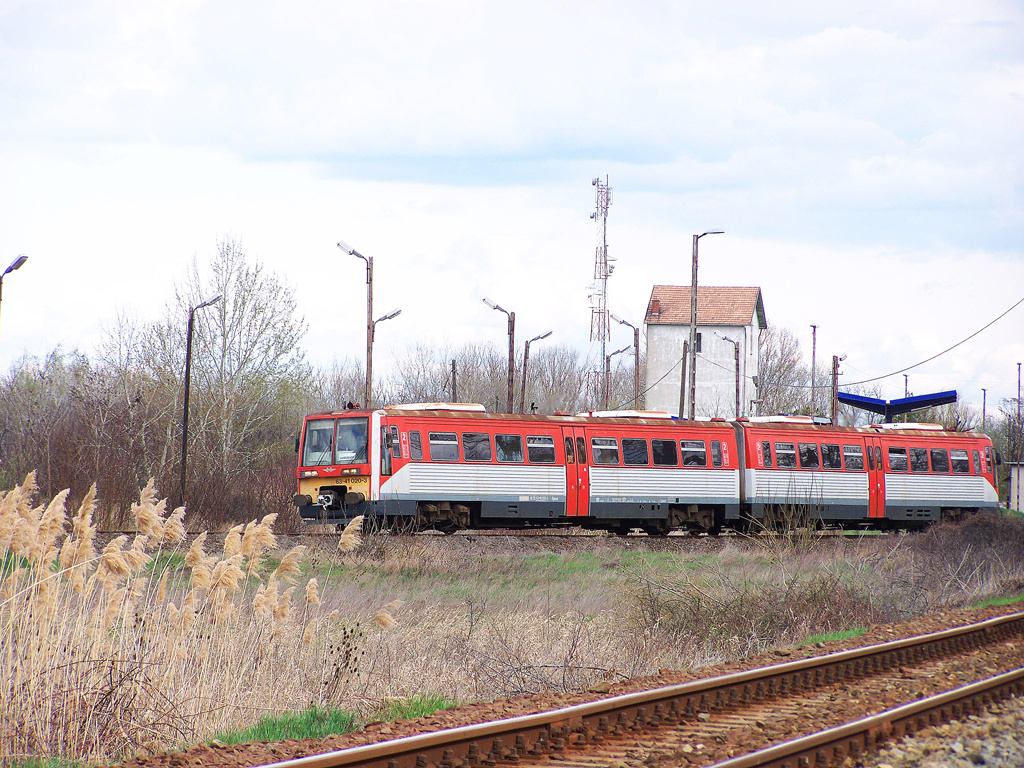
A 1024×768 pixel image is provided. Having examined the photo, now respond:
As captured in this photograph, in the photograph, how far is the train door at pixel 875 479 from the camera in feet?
90.1

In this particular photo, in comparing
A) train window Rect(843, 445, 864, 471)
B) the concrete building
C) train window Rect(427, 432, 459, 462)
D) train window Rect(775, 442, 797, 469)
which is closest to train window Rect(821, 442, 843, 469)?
train window Rect(843, 445, 864, 471)

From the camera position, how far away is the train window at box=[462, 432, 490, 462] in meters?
22.8

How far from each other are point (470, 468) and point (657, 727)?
1590 cm

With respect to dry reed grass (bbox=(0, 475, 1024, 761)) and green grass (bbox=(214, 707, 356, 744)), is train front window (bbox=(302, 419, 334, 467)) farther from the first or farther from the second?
green grass (bbox=(214, 707, 356, 744))

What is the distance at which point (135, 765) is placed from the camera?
5656 mm

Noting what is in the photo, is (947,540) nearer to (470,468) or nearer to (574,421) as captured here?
(574,421)

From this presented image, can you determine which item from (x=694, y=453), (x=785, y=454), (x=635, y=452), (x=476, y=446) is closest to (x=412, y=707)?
(x=476, y=446)

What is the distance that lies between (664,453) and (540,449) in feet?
10.9

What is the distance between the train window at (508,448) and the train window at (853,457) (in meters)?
9.26

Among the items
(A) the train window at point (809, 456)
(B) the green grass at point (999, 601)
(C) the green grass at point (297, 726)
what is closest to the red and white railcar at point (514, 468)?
(A) the train window at point (809, 456)

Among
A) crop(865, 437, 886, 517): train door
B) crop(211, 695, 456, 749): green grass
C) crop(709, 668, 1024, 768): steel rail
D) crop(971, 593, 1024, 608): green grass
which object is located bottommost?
crop(971, 593, 1024, 608): green grass

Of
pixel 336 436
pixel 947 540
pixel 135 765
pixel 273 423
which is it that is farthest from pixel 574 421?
pixel 273 423

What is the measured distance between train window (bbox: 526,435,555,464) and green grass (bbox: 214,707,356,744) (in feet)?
51.8

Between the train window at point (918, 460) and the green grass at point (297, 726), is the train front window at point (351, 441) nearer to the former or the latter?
the green grass at point (297, 726)
